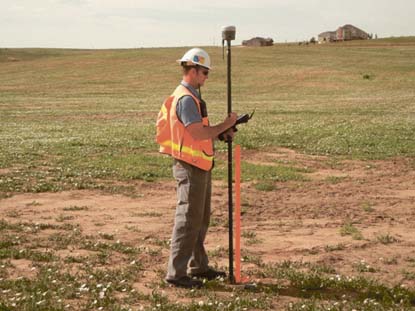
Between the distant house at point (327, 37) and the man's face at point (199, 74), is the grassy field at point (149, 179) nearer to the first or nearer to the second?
the man's face at point (199, 74)

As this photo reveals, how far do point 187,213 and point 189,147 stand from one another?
765mm

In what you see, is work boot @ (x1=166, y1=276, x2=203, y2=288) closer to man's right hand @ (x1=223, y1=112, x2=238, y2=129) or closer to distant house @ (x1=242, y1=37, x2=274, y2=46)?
man's right hand @ (x1=223, y1=112, x2=238, y2=129)

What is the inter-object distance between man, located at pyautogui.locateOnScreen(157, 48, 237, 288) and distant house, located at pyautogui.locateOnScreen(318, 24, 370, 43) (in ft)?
345

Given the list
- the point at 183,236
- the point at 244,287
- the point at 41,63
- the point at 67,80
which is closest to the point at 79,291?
the point at 183,236

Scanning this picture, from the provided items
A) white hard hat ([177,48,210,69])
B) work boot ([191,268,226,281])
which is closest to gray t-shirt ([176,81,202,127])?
white hard hat ([177,48,210,69])

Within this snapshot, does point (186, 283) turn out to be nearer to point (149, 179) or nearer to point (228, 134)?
point (228, 134)

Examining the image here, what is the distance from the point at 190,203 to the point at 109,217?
451 centimetres

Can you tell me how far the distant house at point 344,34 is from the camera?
109 m

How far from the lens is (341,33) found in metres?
109

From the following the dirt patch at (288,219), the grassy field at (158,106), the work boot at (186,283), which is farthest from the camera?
the grassy field at (158,106)

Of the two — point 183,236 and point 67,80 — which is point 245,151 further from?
point 67,80

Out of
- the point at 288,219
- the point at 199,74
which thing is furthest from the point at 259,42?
the point at 199,74

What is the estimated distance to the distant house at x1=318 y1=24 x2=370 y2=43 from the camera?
109m

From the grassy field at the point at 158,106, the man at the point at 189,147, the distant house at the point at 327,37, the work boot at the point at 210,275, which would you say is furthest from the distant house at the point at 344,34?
the man at the point at 189,147
